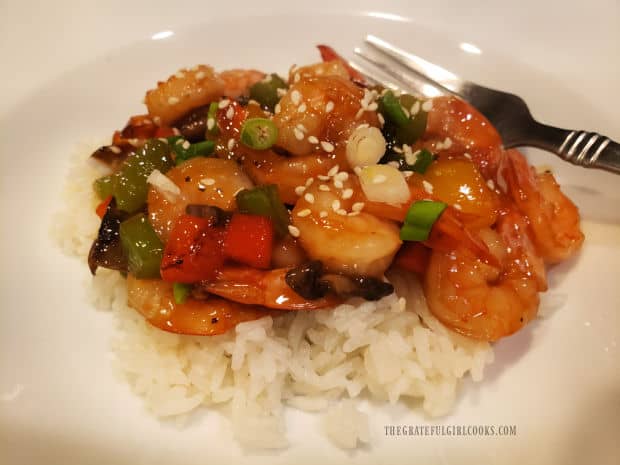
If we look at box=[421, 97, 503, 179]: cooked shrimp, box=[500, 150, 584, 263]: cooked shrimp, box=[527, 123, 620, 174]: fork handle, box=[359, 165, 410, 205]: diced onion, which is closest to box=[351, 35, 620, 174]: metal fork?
box=[527, 123, 620, 174]: fork handle

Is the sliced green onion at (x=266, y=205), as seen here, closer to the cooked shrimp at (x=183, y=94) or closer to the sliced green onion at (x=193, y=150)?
the sliced green onion at (x=193, y=150)

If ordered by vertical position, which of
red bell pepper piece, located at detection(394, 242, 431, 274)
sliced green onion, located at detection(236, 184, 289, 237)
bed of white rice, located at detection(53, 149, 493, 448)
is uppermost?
sliced green onion, located at detection(236, 184, 289, 237)

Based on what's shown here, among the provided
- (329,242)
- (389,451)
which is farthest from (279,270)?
(389,451)

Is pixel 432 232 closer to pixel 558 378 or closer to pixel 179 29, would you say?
pixel 558 378

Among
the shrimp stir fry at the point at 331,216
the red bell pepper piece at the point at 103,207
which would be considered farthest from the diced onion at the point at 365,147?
the red bell pepper piece at the point at 103,207

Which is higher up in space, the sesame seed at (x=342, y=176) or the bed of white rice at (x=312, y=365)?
the sesame seed at (x=342, y=176)

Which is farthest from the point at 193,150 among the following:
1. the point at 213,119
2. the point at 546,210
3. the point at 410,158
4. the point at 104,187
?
the point at 546,210

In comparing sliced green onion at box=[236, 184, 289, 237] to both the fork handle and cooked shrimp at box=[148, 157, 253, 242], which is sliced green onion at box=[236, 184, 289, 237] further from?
the fork handle
